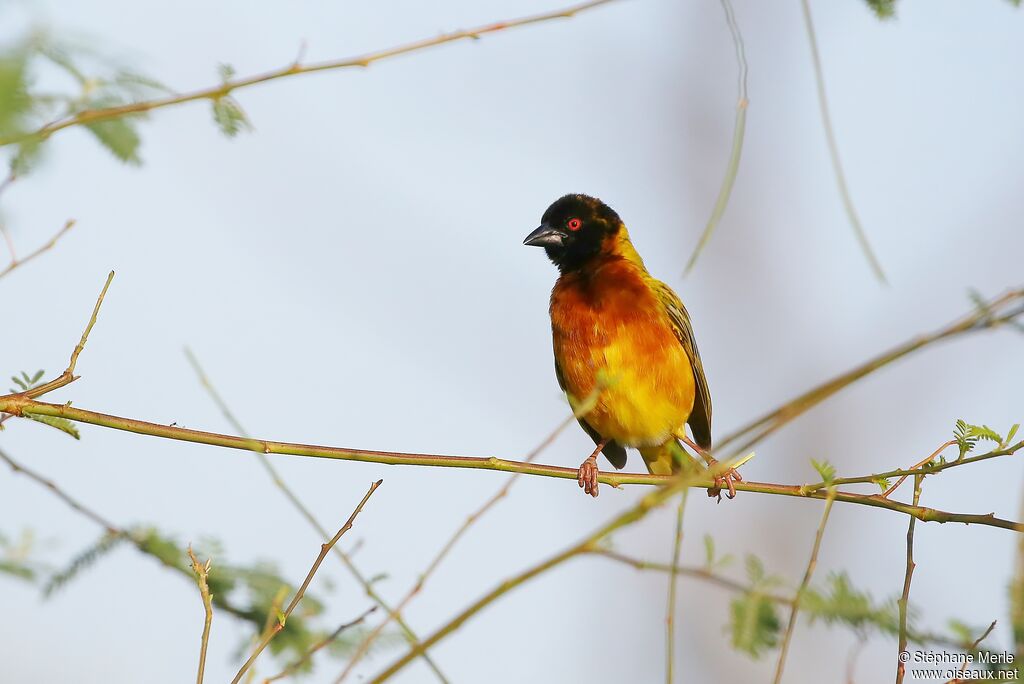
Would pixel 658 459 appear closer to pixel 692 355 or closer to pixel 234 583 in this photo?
pixel 692 355

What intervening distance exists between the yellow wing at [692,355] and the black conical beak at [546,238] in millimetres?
581

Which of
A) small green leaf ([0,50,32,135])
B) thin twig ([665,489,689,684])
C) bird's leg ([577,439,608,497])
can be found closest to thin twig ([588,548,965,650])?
thin twig ([665,489,689,684])

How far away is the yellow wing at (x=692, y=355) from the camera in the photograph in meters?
5.34

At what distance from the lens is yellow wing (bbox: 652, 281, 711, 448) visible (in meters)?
5.34

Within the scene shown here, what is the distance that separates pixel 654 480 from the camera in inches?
126

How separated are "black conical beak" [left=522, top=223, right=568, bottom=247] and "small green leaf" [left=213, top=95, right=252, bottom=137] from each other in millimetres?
3328

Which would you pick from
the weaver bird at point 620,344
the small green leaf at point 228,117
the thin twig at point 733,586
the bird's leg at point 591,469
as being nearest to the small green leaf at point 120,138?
the small green leaf at point 228,117

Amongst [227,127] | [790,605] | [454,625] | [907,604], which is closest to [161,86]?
[227,127]

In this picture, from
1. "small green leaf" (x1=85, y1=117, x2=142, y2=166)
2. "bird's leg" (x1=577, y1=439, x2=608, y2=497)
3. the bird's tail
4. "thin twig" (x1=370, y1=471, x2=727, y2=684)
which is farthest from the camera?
the bird's tail

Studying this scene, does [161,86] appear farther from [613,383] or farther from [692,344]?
[692,344]

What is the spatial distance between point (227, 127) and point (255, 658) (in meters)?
1.13

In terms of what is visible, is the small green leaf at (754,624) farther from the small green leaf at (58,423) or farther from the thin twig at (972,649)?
the small green leaf at (58,423)

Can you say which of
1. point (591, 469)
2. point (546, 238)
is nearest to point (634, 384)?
point (591, 469)

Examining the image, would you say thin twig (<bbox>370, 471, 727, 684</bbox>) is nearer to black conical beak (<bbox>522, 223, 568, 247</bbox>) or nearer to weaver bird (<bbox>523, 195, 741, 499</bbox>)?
weaver bird (<bbox>523, 195, 741, 499</bbox>)
